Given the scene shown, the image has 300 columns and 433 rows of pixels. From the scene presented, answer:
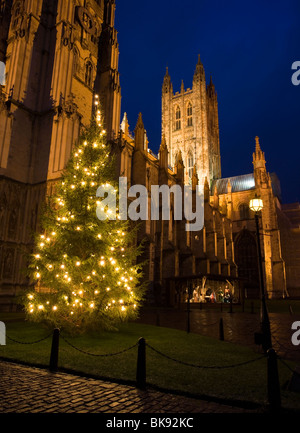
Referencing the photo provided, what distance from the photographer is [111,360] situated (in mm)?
6680

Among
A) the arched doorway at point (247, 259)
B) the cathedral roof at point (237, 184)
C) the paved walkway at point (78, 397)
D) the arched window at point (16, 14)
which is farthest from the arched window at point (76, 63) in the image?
the cathedral roof at point (237, 184)

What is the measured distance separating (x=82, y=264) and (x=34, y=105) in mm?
15394

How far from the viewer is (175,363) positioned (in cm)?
656

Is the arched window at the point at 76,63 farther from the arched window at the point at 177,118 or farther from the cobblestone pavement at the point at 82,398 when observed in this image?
the arched window at the point at 177,118

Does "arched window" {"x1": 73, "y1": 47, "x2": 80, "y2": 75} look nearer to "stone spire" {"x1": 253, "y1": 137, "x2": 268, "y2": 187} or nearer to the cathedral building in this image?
the cathedral building

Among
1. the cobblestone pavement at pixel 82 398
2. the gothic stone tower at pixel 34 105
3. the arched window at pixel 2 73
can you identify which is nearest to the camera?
the cobblestone pavement at pixel 82 398

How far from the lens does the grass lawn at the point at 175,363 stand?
191 inches

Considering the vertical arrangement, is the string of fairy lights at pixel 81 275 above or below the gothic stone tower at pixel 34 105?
below

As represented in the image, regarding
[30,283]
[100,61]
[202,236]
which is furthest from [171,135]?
[30,283]

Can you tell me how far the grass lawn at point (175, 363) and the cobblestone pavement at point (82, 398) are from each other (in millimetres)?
330

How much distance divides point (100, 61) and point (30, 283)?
71.1ft

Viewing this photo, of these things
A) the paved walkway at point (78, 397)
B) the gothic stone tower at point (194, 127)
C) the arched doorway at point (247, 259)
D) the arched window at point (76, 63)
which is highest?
the gothic stone tower at point (194, 127)

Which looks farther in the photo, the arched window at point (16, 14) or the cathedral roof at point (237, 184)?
the cathedral roof at point (237, 184)
